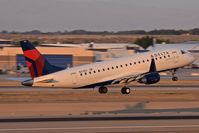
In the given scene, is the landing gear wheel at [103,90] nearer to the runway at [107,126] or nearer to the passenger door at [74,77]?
the passenger door at [74,77]

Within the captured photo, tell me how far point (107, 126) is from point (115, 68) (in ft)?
105

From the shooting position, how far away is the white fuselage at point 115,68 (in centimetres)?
6543

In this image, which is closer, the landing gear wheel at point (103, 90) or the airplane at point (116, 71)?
the airplane at point (116, 71)

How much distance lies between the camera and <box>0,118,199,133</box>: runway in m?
34.0

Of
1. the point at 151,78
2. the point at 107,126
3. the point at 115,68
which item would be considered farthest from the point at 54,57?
the point at 107,126

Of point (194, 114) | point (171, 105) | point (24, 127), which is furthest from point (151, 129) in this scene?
point (171, 105)

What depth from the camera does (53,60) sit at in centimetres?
13175

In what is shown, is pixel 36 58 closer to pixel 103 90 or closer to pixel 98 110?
pixel 103 90

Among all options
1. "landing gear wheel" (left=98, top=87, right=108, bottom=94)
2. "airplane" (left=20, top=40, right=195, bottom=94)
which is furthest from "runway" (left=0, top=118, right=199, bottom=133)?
"landing gear wheel" (left=98, top=87, right=108, bottom=94)

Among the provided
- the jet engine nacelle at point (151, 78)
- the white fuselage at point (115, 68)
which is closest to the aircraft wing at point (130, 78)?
the white fuselage at point (115, 68)

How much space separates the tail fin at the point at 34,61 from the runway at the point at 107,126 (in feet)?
79.6

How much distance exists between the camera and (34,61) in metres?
62.8

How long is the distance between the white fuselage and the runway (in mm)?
26309

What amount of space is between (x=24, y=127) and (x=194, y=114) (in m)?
12.9
